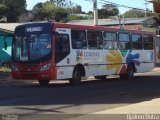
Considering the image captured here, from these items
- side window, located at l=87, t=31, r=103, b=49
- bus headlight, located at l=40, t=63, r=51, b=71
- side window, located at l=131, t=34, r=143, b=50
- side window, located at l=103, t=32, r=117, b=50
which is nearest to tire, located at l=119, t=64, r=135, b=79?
side window, located at l=131, t=34, r=143, b=50

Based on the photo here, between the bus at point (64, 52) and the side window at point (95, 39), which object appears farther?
the side window at point (95, 39)

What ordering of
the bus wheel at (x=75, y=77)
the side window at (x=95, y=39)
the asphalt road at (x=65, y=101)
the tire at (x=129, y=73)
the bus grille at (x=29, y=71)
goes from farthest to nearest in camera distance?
1. the tire at (x=129, y=73)
2. the side window at (x=95, y=39)
3. the bus wheel at (x=75, y=77)
4. the bus grille at (x=29, y=71)
5. the asphalt road at (x=65, y=101)

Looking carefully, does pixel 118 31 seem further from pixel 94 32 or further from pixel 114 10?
pixel 114 10

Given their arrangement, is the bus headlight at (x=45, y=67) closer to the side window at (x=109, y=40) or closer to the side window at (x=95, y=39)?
the side window at (x=95, y=39)

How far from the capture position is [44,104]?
52.3 ft

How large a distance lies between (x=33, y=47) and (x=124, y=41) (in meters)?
8.13

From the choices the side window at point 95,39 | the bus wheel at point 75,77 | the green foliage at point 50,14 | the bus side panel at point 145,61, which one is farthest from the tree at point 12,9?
the bus wheel at point 75,77

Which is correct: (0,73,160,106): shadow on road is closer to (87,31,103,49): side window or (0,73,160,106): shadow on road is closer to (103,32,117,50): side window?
(87,31,103,49): side window

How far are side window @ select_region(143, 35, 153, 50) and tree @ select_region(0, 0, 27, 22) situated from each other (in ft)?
173

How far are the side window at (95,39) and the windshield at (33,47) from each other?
3425 mm

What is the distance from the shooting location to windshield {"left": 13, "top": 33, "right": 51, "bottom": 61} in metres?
23.0

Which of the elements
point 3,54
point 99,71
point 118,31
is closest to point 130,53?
point 118,31

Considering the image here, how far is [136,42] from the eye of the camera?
31.2 m

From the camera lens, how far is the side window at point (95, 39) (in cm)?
2595
